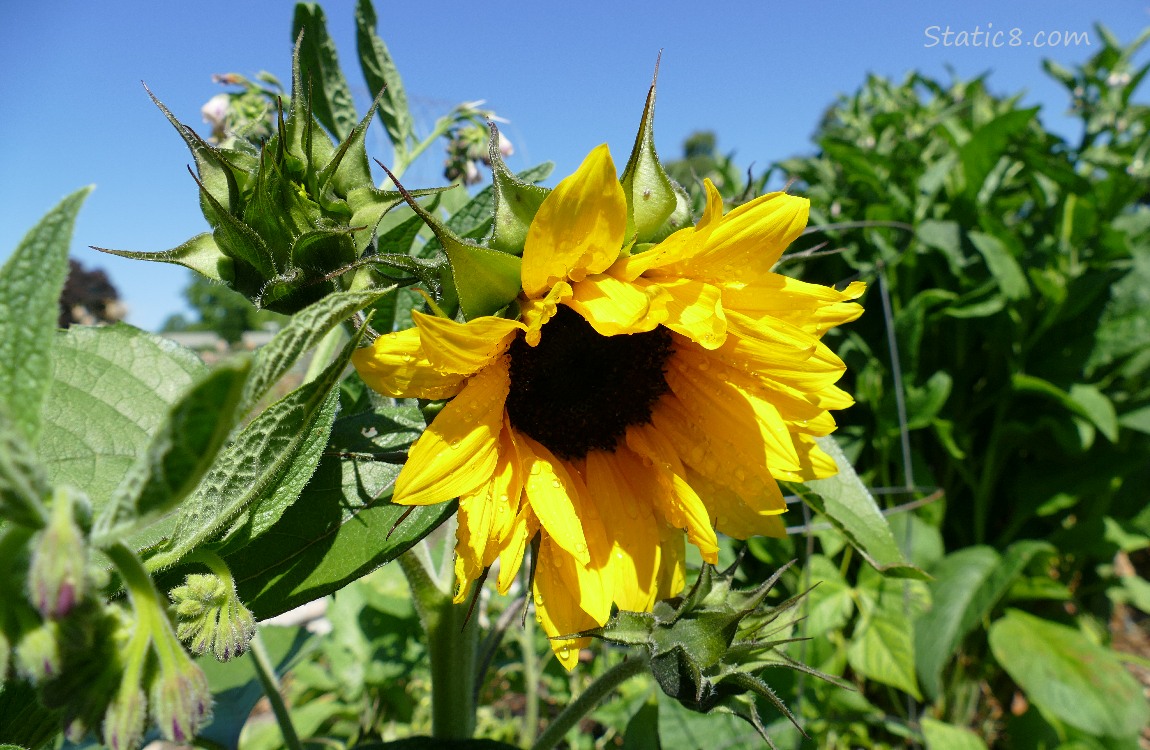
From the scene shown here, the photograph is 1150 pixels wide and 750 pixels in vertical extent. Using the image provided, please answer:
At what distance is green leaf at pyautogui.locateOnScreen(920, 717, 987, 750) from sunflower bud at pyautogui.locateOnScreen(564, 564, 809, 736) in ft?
5.54

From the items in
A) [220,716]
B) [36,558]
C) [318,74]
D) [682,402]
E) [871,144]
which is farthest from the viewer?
[871,144]

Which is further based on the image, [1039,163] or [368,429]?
[1039,163]

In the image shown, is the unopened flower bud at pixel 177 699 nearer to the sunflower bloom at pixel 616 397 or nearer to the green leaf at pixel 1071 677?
the sunflower bloom at pixel 616 397

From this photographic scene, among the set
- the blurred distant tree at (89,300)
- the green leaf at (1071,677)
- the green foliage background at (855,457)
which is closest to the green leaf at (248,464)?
the green foliage background at (855,457)

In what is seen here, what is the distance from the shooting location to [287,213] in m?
0.68

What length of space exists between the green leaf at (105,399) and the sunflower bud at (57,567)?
363 millimetres

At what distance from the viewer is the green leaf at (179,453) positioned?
1.19 feet

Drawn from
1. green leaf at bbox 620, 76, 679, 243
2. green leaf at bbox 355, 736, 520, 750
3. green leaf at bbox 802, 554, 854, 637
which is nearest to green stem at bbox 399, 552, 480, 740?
green leaf at bbox 355, 736, 520, 750

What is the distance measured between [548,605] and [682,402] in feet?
0.87

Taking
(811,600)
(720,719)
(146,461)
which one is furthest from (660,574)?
(811,600)

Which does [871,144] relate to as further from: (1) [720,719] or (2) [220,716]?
(2) [220,716]

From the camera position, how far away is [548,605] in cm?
74

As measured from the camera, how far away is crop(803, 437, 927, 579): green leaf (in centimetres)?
84

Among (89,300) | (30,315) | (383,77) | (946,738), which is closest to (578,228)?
(30,315)
